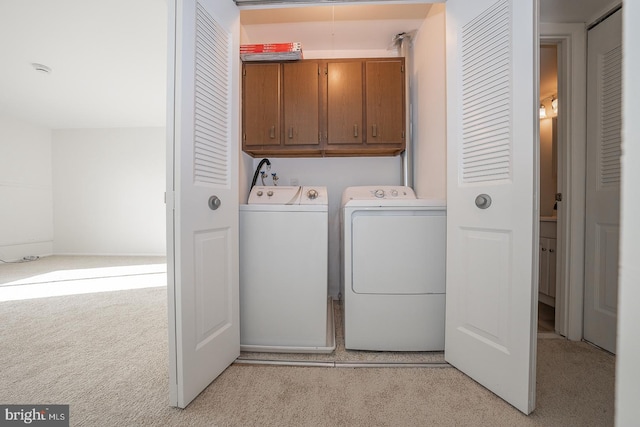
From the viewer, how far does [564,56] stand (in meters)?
1.76

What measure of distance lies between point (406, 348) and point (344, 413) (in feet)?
1.97

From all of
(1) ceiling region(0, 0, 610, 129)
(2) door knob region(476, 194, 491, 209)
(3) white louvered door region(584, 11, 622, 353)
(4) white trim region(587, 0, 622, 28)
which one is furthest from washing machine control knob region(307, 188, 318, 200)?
(4) white trim region(587, 0, 622, 28)

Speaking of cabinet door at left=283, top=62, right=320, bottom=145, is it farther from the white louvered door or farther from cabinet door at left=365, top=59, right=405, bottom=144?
the white louvered door

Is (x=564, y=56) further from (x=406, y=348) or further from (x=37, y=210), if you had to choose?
(x=37, y=210)

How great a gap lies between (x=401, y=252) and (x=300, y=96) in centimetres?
141

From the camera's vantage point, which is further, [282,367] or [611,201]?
[611,201]

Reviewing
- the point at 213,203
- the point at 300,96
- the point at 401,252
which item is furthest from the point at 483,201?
the point at 300,96

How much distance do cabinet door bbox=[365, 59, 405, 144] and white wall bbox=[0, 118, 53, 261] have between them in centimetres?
621

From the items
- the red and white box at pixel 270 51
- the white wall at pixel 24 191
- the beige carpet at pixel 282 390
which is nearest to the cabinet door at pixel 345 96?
the red and white box at pixel 270 51

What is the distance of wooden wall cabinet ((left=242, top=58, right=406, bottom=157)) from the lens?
1993mm

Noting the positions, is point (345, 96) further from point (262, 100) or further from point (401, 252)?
point (401, 252)

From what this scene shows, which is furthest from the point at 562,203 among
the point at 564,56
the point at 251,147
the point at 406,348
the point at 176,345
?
the point at 176,345

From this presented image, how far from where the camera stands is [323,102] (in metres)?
2.01

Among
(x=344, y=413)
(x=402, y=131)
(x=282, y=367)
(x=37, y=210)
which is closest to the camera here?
(x=344, y=413)
